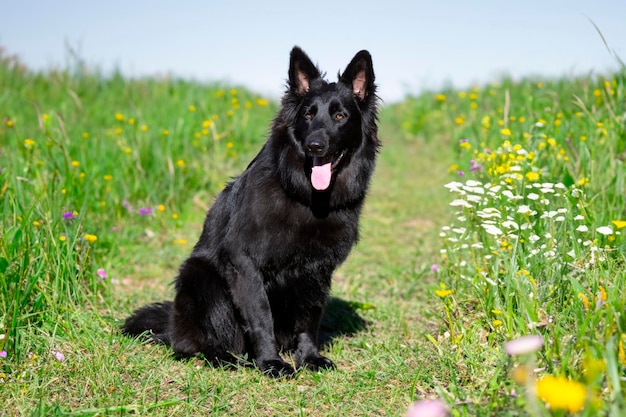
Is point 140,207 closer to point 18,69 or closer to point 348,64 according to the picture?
point 348,64

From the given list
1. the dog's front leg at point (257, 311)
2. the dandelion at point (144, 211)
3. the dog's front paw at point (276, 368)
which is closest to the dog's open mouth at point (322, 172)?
the dog's front leg at point (257, 311)

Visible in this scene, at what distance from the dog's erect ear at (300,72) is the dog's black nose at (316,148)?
1.57 ft

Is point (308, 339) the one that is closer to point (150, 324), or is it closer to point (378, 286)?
point (150, 324)

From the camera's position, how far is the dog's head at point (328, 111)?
10.6 ft

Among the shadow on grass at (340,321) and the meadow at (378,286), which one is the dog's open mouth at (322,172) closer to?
the meadow at (378,286)

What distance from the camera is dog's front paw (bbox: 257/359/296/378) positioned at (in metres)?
3.14

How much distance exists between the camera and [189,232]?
19.9ft

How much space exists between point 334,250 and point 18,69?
9.21 meters

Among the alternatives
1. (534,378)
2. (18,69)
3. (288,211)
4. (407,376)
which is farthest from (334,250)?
(18,69)

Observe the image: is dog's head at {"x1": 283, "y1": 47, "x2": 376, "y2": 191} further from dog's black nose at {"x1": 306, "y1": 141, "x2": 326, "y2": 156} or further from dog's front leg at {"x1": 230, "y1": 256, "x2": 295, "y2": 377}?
dog's front leg at {"x1": 230, "y1": 256, "x2": 295, "y2": 377}

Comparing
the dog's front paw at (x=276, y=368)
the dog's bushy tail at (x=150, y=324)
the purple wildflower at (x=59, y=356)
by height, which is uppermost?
the purple wildflower at (x=59, y=356)

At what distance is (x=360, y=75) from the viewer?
11.3 ft

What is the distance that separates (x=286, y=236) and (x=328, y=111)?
2.38 ft

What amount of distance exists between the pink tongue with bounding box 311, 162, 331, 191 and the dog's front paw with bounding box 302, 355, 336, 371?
960 millimetres
